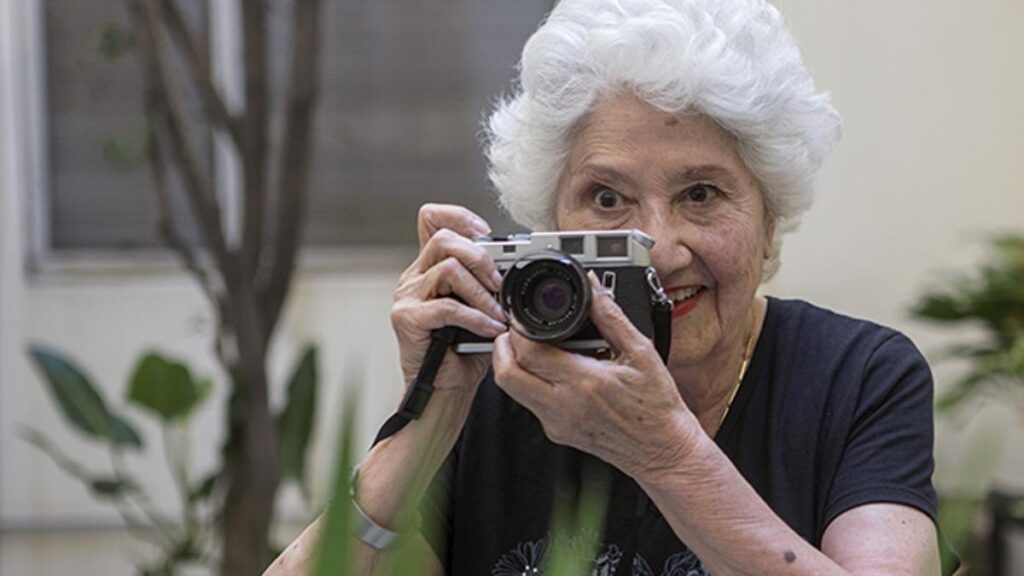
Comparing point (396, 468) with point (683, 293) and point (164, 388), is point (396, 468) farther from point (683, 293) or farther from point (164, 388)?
point (164, 388)

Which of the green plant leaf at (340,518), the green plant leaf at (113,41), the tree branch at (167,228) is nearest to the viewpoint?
the green plant leaf at (340,518)

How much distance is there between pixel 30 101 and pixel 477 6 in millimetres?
1325

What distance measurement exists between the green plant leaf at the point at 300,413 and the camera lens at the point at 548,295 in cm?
240

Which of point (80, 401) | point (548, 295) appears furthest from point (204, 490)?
point (548, 295)

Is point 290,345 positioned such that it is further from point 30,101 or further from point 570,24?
point 570,24

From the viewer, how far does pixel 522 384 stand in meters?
1.70

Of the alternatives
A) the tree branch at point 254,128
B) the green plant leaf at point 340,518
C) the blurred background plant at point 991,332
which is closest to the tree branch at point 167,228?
the tree branch at point 254,128

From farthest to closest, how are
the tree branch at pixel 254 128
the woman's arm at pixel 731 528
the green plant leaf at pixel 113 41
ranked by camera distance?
the green plant leaf at pixel 113 41 → the tree branch at pixel 254 128 → the woman's arm at pixel 731 528

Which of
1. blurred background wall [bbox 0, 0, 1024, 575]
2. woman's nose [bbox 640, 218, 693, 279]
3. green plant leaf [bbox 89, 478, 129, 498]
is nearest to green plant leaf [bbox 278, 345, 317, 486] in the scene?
green plant leaf [bbox 89, 478, 129, 498]

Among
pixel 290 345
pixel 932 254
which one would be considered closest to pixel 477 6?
pixel 290 345

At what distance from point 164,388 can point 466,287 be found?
2520mm

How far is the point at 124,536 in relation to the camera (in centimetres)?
513

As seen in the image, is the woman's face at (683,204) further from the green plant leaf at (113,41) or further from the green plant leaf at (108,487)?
the green plant leaf at (108,487)

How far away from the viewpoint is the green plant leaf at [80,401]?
13.8ft
